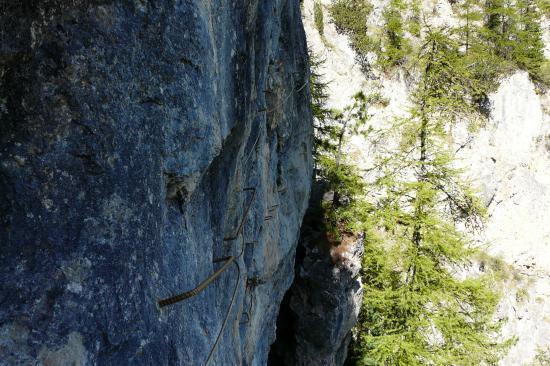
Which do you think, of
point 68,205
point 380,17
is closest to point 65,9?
point 68,205

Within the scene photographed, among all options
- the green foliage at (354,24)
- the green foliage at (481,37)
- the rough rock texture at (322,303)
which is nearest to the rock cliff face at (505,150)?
the green foliage at (354,24)

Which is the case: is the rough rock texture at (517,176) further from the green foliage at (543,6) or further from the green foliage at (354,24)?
the green foliage at (354,24)

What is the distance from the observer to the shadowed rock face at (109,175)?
80.0 inches

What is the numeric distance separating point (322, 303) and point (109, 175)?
9903 millimetres

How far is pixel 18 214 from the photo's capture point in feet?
6.59

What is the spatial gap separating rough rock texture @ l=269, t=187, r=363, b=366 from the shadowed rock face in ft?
25.8

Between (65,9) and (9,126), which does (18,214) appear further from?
(65,9)

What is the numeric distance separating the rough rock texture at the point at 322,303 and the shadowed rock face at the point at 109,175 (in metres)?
7.86

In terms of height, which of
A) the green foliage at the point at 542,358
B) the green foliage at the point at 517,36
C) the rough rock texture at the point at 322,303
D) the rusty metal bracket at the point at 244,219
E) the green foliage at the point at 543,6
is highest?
the green foliage at the point at 543,6

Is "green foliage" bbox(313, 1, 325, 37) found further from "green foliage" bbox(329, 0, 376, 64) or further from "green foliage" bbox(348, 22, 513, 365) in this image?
"green foliage" bbox(348, 22, 513, 365)

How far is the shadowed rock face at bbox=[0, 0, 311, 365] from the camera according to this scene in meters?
2.03

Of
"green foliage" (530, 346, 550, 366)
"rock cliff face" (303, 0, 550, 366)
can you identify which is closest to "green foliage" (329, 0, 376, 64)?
"rock cliff face" (303, 0, 550, 366)

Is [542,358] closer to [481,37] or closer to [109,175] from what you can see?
[481,37]

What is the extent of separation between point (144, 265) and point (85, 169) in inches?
28.1
